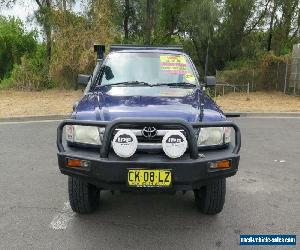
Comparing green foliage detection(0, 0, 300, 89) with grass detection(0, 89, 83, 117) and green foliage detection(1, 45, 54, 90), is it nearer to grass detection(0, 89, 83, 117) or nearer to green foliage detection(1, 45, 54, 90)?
green foliage detection(1, 45, 54, 90)

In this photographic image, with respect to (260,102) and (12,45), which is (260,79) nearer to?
(260,102)

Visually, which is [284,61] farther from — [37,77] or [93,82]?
[93,82]

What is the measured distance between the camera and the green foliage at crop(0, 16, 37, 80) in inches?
1017

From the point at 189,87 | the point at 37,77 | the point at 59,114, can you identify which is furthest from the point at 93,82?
the point at 37,77

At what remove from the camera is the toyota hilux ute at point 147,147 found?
3.37 meters

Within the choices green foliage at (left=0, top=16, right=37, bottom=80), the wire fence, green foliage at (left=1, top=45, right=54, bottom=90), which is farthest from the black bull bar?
green foliage at (left=0, top=16, right=37, bottom=80)

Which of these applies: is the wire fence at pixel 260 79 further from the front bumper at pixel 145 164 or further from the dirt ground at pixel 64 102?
the front bumper at pixel 145 164

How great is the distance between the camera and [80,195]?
13.2 feet

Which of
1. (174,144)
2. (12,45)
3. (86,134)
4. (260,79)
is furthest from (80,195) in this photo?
(12,45)

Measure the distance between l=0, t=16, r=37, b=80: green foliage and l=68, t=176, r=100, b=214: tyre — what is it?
2298 centimetres

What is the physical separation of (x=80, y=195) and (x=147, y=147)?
99 centimetres

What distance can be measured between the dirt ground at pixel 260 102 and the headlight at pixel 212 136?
8767mm

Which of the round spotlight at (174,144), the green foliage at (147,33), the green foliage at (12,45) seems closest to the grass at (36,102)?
the green foliage at (147,33)

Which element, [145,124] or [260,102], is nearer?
[145,124]
